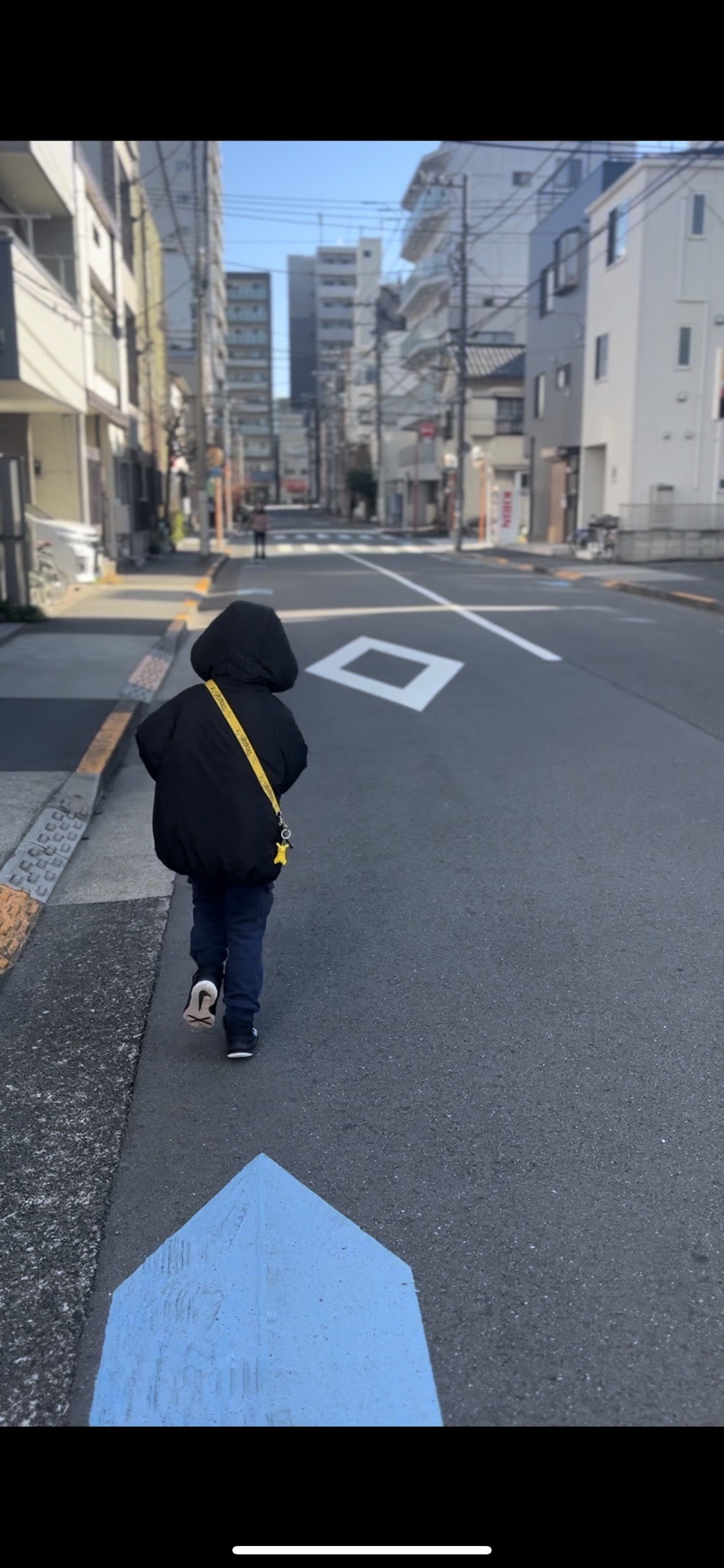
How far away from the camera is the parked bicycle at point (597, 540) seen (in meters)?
32.8

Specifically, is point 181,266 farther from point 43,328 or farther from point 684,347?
point 43,328

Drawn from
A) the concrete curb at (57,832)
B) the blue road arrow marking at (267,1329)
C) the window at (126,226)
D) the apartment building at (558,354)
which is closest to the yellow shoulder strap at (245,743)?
the blue road arrow marking at (267,1329)

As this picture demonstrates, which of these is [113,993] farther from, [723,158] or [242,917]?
[723,158]

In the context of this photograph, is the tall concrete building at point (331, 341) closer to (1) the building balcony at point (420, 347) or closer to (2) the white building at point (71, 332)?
(1) the building balcony at point (420, 347)

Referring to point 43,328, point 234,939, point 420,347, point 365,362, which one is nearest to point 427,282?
point 420,347

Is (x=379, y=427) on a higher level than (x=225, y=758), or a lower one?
higher

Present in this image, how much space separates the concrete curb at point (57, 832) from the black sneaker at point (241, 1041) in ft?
4.07

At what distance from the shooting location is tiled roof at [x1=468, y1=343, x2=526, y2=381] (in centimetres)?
5709

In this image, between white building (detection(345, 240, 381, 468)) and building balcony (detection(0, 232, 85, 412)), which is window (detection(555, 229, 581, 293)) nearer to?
building balcony (detection(0, 232, 85, 412))

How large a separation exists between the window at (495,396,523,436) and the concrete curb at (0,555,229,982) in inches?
1900

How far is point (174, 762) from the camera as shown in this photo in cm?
395

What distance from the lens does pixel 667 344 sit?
32.7m

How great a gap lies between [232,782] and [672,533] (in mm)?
30287
